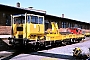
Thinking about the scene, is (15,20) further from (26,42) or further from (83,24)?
(83,24)

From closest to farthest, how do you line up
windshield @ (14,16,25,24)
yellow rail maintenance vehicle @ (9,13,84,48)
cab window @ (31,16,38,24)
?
yellow rail maintenance vehicle @ (9,13,84,48)
cab window @ (31,16,38,24)
windshield @ (14,16,25,24)

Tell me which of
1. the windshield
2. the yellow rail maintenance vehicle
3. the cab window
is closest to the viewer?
the yellow rail maintenance vehicle

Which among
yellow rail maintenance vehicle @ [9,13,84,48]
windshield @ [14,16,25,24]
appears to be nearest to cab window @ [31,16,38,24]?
yellow rail maintenance vehicle @ [9,13,84,48]

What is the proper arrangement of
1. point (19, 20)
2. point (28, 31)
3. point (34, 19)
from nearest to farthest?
1. point (28, 31)
2. point (34, 19)
3. point (19, 20)

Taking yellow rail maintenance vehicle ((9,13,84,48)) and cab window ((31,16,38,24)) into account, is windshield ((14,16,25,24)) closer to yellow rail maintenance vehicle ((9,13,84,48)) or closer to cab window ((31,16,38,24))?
yellow rail maintenance vehicle ((9,13,84,48))

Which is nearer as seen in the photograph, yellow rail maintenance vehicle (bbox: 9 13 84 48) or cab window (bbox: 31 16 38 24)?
yellow rail maintenance vehicle (bbox: 9 13 84 48)

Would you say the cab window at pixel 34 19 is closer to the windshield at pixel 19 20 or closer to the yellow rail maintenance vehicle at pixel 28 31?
the yellow rail maintenance vehicle at pixel 28 31

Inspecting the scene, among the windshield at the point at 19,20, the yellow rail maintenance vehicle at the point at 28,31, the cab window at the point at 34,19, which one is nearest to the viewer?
the yellow rail maintenance vehicle at the point at 28,31

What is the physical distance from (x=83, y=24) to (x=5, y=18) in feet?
122

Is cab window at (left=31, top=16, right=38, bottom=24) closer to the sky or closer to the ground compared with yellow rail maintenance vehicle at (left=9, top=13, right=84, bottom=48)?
closer to the sky

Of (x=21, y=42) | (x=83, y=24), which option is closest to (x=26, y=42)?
(x=21, y=42)

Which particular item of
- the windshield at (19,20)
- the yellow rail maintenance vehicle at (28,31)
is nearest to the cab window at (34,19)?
the yellow rail maintenance vehicle at (28,31)

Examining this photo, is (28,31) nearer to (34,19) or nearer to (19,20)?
(34,19)

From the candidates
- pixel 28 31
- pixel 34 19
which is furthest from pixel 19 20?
pixel 28 31
